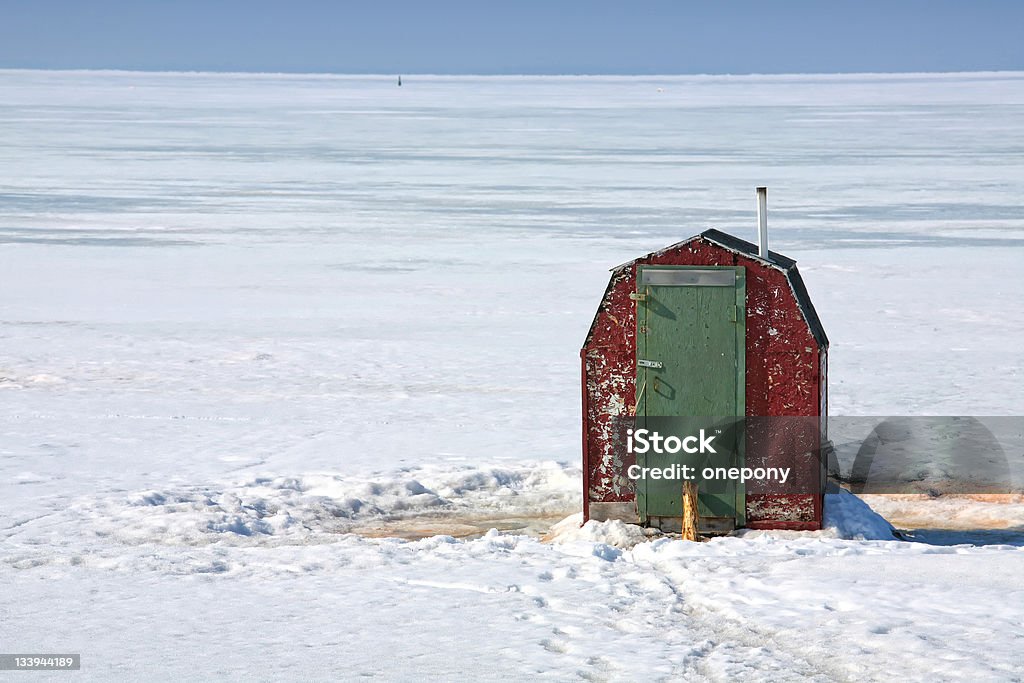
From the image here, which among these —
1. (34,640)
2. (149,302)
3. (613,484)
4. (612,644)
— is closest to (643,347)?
(613,484)

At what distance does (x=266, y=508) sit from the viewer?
7086 mm

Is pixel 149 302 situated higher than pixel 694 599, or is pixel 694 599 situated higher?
pixel 149 302

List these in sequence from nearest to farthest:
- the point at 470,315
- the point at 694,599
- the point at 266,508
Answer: the point at 694,599
the point at 266,508
the point at 470,315

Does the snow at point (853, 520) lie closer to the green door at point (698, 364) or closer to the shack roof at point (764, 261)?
the green door at point (698, 364)

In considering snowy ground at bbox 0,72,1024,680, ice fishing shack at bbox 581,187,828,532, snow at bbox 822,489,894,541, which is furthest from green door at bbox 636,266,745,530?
snow at bbox 822,489,894,541

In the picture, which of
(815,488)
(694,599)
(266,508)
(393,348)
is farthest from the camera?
(393,348)

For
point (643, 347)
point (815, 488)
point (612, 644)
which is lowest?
point (612, 644)

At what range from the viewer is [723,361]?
629 centimetres

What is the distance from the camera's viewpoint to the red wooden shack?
6.25m

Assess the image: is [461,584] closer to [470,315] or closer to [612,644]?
[612,644]

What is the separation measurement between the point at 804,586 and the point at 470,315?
7971 mm

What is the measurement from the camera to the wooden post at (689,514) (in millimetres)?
6285

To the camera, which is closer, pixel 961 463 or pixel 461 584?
pixel 461 584

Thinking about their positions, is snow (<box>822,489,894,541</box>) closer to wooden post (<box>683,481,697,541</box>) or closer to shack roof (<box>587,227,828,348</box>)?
wooden post (<box>683,481,697,541</box>)
